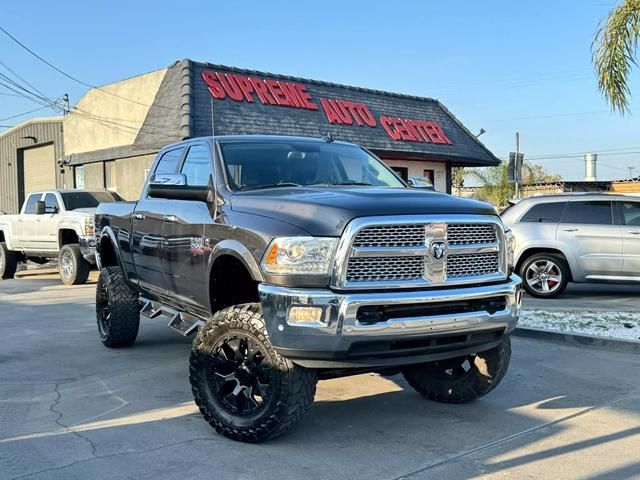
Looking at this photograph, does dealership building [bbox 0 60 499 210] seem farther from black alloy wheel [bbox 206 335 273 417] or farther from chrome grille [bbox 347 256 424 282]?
chrome grille [bbox 347 256 424 282]

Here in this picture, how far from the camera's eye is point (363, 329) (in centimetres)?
389

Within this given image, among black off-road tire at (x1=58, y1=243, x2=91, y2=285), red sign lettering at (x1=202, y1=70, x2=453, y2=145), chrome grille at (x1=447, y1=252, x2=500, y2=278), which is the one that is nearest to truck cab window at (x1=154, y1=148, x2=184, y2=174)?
chrome grille at (x1=447, y1=252, x2=500, y2=278)

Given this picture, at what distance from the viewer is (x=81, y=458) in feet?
13.6

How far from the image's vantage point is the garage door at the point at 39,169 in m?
28.4

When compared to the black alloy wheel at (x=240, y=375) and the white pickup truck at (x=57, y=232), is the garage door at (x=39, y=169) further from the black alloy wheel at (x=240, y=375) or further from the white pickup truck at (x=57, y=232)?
the black alloy wheel at (x=240, y=375)

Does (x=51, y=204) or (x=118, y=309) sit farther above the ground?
(x=51, y=204)

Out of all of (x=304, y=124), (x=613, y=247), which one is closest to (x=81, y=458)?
(x=613, y=247)

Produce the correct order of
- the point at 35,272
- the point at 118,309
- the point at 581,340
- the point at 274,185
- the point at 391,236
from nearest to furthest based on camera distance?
the point at 391,236
the point at 274,185
the point at 118,309
the point at 581,340
the point at 35,272

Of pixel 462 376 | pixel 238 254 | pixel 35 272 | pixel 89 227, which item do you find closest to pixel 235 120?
pixel 89 227

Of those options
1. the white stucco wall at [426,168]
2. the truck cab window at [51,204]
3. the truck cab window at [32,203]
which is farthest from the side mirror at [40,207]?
the white stucco wall at [426,168]

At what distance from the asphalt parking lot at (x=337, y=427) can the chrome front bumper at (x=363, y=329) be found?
0.64m

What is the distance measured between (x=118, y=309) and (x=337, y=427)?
3.28 m

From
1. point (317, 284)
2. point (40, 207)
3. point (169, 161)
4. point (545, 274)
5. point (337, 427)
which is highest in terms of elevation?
point (169, 161)

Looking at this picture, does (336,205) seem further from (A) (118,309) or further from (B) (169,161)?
(A) (118,309)
